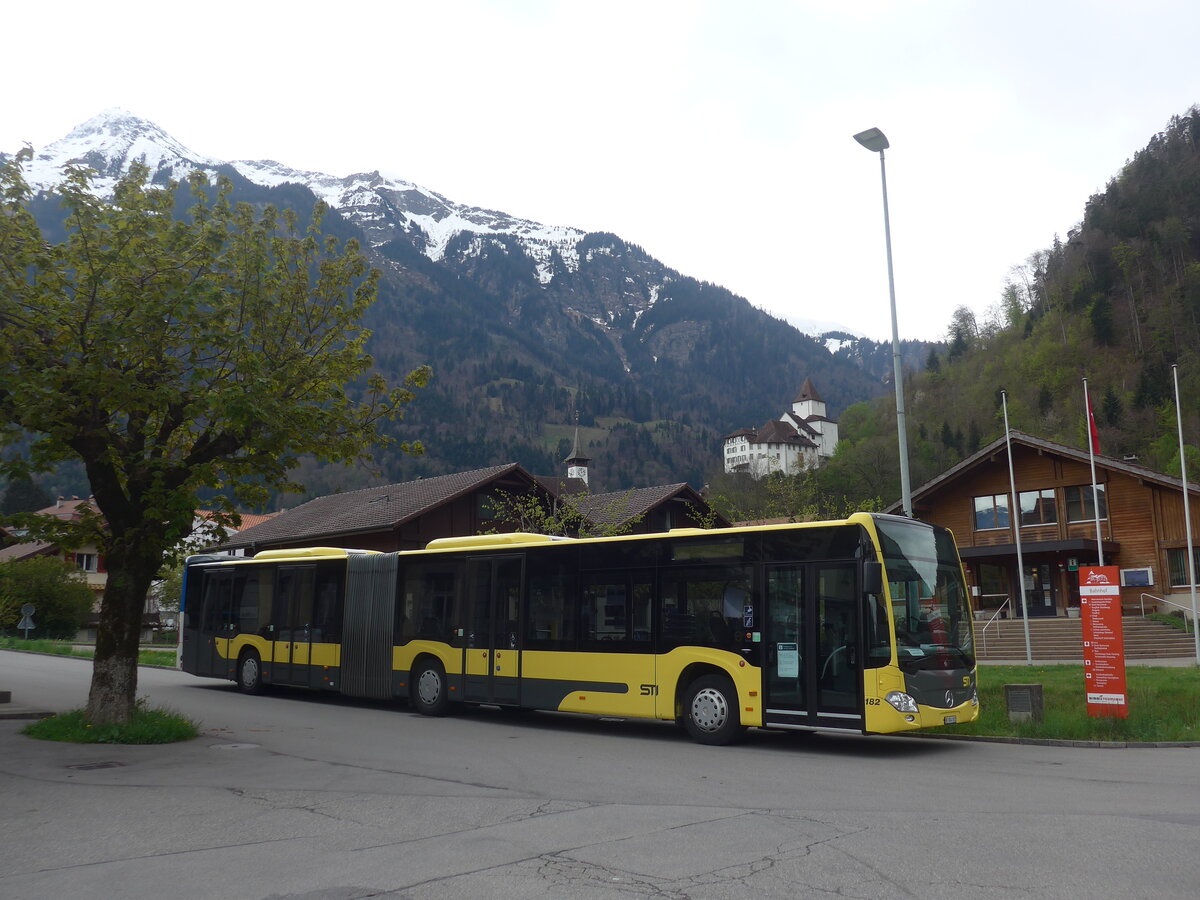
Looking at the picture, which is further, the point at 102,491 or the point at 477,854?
the point at 102,491

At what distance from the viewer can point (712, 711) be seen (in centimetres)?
Answer: 1359

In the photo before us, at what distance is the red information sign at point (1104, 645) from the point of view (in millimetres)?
14172

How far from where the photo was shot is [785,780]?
34.6 ft

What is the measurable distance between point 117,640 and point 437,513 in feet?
101

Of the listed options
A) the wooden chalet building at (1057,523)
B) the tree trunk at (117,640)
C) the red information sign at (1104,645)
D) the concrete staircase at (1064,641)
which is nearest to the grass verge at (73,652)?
the tree trunk at (117,640)

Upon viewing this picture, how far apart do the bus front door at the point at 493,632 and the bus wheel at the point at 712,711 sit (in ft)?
11.0

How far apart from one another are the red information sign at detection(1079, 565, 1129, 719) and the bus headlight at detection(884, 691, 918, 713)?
3.68 meters

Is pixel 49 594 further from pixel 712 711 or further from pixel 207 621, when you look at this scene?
pixel 712 711

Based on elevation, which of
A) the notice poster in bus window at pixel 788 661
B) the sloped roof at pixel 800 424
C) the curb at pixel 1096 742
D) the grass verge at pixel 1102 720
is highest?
the sloped roof at pixel 800 424

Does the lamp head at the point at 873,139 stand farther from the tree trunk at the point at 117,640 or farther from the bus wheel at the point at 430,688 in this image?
the tree trunk at the point at 117,640

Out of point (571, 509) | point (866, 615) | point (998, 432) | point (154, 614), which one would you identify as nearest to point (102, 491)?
point (866, 615)

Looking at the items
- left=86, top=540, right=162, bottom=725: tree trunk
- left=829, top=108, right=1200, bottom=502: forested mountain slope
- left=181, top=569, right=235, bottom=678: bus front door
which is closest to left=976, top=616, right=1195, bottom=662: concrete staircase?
left=181, top=569, right=235, bottom=678: bus front door

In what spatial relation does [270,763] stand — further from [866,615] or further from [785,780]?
[866,615]

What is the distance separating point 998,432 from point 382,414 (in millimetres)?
81452
